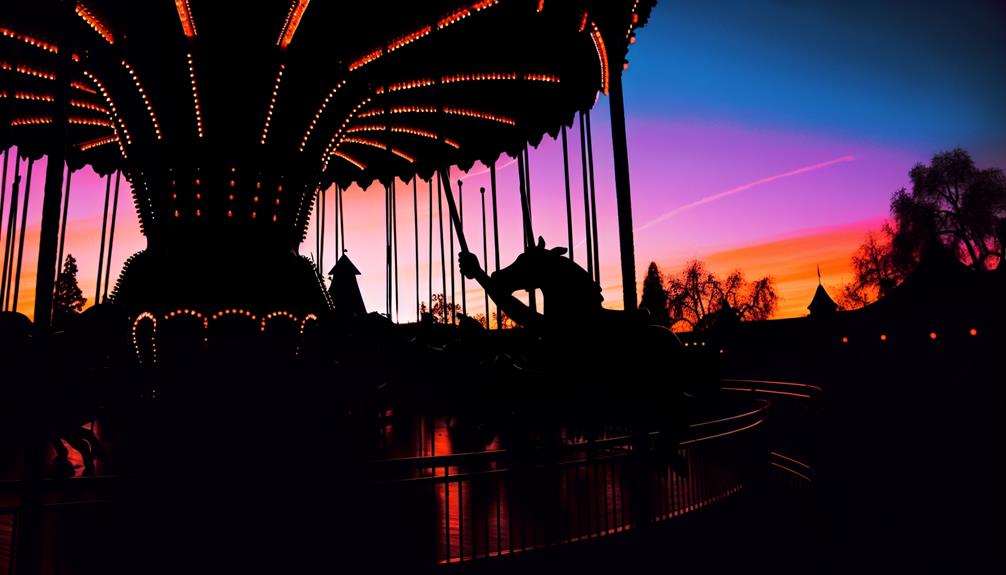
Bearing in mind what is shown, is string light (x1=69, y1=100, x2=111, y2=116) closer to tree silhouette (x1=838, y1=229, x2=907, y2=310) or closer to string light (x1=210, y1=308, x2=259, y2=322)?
string light (x1=210, y1=308, x2=259, y2=322)

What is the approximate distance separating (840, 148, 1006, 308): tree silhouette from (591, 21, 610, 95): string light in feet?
109

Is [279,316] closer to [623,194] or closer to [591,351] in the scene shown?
[591,351]

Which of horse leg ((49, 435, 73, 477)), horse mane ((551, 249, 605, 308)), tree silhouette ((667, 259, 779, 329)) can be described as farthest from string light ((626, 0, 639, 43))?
tree silhouette ((667, 259, 779, 329))

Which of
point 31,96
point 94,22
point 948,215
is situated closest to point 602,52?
point 94,22

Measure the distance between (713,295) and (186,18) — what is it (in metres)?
56.8

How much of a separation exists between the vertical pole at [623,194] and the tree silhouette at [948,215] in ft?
109

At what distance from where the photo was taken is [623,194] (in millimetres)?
10297

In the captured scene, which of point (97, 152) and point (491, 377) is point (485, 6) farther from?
point (97, 152)

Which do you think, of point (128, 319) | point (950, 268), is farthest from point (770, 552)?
point (950, 268)

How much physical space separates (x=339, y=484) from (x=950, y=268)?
2348 cm

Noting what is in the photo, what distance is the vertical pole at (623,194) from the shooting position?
9883 mm

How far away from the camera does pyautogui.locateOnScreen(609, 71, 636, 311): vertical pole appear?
9883mm

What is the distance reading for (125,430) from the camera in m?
11.9

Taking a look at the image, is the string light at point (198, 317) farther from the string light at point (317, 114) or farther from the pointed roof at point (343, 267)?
the pointed roof at point (343, 267)
